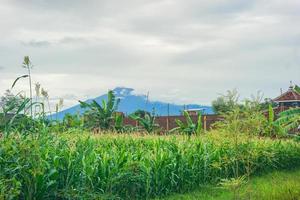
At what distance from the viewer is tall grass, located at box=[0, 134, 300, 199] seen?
21.7ft

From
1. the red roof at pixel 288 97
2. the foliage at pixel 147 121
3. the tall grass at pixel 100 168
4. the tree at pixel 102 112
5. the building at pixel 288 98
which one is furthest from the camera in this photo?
the red roof at pixel 288 97

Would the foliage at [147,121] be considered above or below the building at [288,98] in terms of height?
below

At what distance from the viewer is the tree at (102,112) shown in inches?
860

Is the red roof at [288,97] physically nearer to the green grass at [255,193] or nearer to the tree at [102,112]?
the tree at [102,112]

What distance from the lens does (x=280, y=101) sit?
3609cm

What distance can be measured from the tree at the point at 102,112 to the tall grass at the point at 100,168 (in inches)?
394

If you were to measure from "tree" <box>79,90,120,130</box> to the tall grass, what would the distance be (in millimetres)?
9996

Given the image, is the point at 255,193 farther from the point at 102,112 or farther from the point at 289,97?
the point at 289,97

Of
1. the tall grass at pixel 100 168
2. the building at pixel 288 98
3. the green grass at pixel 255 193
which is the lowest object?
the green grass at pixel 255 193

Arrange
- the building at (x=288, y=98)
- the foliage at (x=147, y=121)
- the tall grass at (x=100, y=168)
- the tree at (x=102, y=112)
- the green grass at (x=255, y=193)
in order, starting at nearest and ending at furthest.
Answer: the tall grass at (x=100, y=168) < the green grass at (x=255, y=193) < the tree at (x=102, y=112) < the foliage at (x=147, y=121) < the building at (x=288, y=98)

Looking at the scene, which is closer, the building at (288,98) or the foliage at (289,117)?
the foliage at (289,117)

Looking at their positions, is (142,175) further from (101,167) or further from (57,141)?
(57,141)

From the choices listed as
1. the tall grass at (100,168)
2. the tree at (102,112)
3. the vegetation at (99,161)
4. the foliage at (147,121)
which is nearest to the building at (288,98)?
the foliage at (147,121)

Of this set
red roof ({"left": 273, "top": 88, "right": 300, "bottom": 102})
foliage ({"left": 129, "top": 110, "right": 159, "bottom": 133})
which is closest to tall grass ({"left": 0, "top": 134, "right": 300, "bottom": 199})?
foliage ({"left": 129, "top": 110, "right": 159, "bottom": 133})
